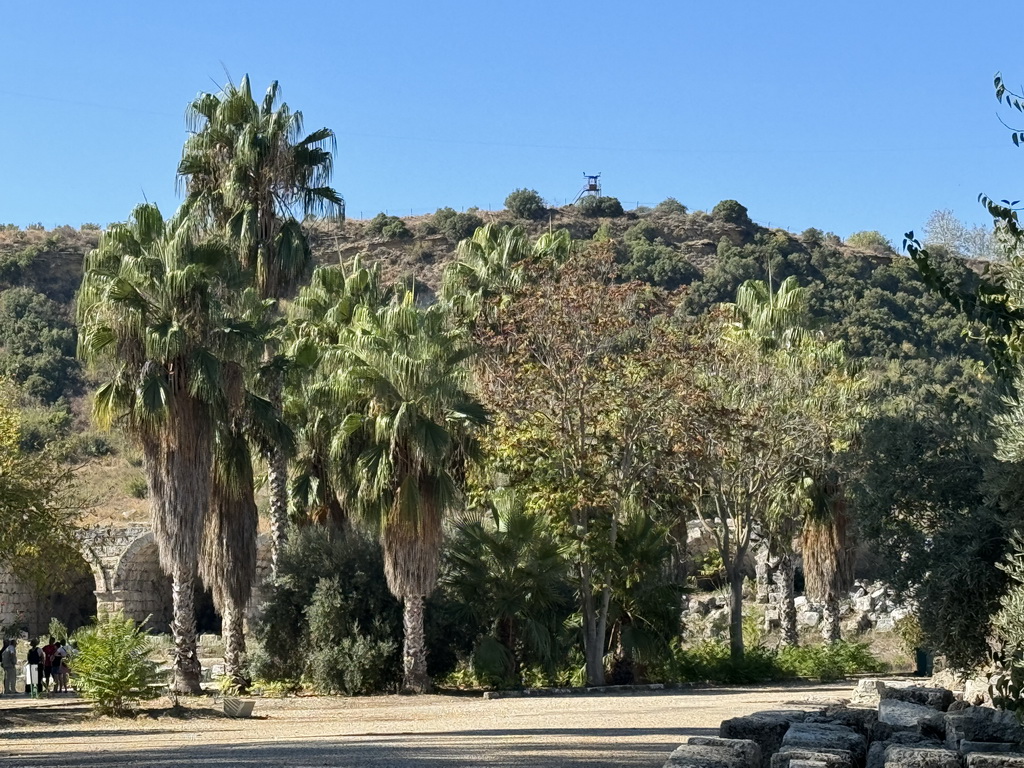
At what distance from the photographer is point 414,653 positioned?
23953mm

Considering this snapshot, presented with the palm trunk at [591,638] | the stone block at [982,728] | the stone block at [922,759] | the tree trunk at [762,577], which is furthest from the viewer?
the tree trunk at [762,577]

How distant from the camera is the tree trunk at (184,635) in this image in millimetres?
22203

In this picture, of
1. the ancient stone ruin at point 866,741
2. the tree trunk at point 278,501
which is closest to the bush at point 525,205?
the tree trunk at point 278,501

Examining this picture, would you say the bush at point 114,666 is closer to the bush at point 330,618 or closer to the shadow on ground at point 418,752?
the shadow on ground at point 418,752

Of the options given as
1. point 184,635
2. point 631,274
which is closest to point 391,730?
point 184,635

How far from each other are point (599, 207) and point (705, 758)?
84.2 meters

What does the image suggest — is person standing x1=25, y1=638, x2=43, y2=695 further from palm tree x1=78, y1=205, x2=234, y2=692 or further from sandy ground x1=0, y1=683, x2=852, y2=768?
palm tree x1=78, y1=205, x2=234, y2=692

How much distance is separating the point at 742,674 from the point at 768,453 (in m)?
4.67

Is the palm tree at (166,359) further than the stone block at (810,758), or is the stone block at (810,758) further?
the palm tree at (166,359)

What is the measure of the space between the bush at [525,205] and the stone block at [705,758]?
80817 mm

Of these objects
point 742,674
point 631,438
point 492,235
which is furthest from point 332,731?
point 492,235

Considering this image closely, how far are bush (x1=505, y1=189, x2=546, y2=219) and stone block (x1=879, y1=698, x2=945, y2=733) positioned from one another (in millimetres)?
76883

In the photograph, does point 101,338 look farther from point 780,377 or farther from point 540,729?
point 780,377

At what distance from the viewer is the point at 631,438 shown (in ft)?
86.8
